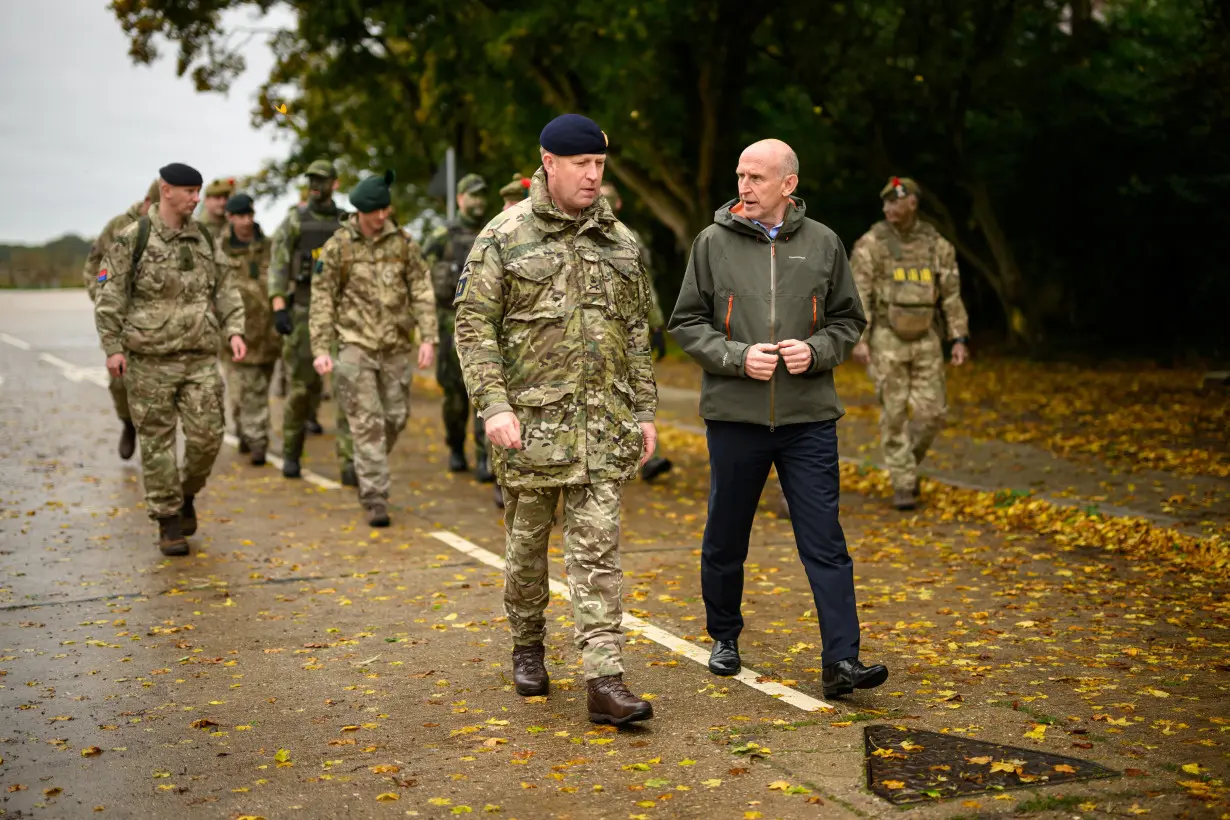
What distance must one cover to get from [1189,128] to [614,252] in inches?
736

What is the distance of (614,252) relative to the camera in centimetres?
590

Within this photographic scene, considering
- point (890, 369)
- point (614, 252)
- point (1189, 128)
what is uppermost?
point (1189, 128)

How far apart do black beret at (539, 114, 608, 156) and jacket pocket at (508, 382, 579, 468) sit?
901 mm

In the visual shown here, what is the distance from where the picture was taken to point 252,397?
1348cm

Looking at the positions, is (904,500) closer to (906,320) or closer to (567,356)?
(906,320)

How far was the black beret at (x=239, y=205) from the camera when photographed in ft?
44.5

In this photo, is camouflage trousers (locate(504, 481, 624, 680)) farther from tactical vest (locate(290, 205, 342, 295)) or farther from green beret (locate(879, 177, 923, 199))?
tactical vest (locate(290, 205, 342, 295))

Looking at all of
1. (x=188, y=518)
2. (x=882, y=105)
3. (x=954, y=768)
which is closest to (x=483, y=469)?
(x=188, y=518)

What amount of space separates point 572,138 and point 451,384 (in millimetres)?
6829

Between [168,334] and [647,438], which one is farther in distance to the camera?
[168,334]

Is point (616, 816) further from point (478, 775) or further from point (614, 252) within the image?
point (614, 252)

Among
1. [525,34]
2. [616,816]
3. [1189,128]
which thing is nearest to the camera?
[616,816]

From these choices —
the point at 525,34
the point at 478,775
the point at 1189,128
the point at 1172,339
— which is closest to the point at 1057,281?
the point at 1172,339

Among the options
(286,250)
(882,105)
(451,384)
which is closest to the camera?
(286,250)
